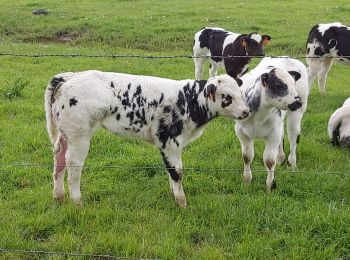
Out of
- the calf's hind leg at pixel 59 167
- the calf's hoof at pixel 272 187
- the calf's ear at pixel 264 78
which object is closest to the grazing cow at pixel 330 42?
the calf's hoof at pixel 272 187

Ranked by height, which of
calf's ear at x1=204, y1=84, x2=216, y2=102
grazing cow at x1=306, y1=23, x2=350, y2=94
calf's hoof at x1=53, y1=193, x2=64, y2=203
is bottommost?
calf's hoof at x1=53, y1=193, x2=64, y2=203

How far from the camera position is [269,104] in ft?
19.2

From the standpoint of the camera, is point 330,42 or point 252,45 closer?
point 252,45

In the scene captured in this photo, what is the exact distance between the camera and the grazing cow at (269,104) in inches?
226

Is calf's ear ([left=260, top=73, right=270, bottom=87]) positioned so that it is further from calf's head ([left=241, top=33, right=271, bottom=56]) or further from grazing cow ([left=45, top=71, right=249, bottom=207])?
calf's head ([left=241, top=33, right=271, bottom=56])

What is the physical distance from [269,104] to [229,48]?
5388 millimetres

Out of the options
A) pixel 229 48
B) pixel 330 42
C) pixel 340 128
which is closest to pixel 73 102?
pixel 340 128

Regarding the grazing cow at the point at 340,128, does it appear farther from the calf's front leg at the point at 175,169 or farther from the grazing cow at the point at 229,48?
the calf's front leg at the point at 175,169

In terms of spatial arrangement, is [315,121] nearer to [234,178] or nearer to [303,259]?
[234,178]

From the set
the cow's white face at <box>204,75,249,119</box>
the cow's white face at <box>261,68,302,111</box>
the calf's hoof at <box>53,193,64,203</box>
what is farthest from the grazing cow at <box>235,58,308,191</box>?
the calf's hoof at <box>53,193,64,203</box>

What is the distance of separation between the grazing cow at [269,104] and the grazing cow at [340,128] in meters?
1.36

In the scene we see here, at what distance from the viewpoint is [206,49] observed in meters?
12.2

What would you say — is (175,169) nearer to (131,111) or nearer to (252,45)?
(131,111)

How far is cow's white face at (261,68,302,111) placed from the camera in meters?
5.67
